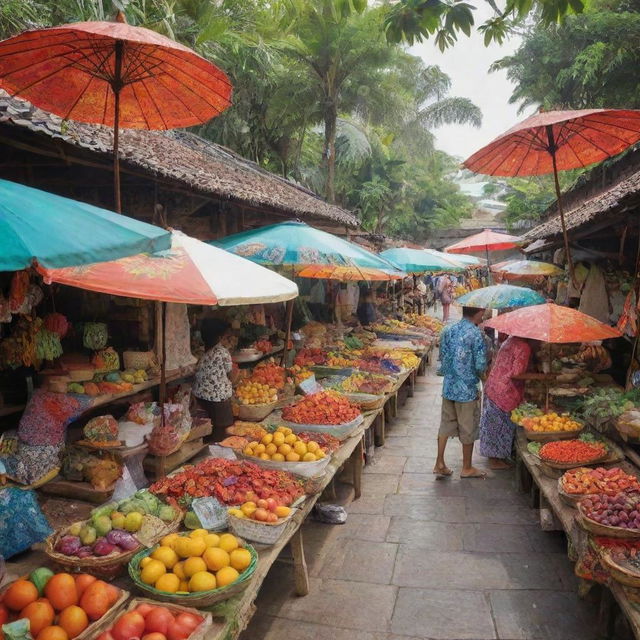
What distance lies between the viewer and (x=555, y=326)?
5047mm

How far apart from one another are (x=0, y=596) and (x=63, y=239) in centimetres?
186

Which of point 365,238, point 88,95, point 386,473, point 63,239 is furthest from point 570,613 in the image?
point 365,238

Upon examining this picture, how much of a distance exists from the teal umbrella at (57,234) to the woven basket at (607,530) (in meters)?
3.12

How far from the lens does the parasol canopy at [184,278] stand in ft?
9.29

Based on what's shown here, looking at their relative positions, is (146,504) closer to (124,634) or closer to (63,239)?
(124,634)

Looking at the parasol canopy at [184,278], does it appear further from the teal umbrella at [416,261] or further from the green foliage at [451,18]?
the teal umbrella at [416,261]

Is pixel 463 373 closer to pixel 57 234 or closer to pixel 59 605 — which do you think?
pixel 59 605

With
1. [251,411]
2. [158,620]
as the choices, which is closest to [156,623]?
[158,620]

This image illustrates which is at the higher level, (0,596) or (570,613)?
(0,596)

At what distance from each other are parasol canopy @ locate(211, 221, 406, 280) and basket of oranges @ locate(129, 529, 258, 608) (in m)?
3.53

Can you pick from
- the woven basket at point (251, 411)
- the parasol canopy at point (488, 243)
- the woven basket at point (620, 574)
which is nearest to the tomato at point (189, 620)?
the woven basket at point (620, 574)

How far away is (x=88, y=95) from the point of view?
4035 mm

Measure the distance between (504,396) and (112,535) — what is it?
4381mm

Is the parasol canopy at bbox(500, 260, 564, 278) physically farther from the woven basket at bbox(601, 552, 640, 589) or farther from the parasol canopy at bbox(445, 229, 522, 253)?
the woven basket at bbox(601, 552, 640, 589)
